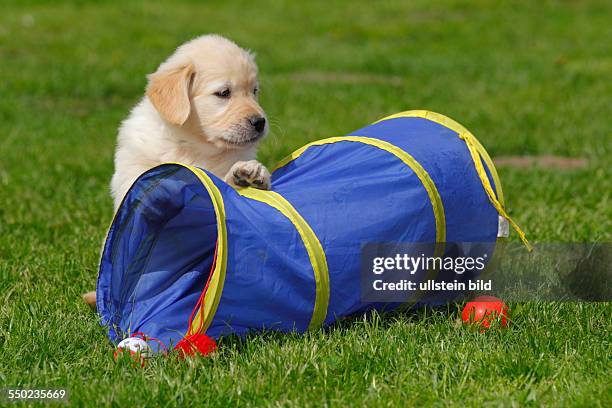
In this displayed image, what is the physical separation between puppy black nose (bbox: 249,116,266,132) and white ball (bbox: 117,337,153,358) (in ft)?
4.39

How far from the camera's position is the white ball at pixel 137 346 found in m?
3.53

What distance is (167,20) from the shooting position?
1509 centimetres

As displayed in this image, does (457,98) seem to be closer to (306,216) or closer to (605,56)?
(605,56)

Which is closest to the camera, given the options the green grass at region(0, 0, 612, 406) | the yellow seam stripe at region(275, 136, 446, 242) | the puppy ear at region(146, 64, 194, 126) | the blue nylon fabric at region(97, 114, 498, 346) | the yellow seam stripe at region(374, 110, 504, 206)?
the green grass at region(0, 0, 612, 406)

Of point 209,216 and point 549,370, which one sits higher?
point 209,216

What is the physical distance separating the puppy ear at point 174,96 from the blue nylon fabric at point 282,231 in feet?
1.99

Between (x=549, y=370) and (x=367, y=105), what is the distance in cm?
639

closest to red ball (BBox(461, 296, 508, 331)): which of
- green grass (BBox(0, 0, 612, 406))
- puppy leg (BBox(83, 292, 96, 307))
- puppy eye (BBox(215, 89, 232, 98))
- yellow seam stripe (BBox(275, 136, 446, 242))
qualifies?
green grass (BBox(0, 0, 612, 406))

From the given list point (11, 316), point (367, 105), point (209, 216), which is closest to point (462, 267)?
point (209, 216)

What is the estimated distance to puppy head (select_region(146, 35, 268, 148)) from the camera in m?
4.50

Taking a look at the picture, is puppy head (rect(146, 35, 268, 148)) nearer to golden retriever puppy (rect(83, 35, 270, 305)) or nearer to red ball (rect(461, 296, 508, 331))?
golden retriever puppy (rect(83, 35, 270, 305))

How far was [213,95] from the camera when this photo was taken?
181 inches

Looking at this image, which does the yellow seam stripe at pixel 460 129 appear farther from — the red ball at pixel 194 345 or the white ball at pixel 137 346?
the white ball at pixel 137 346

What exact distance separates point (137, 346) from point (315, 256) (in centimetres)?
82
